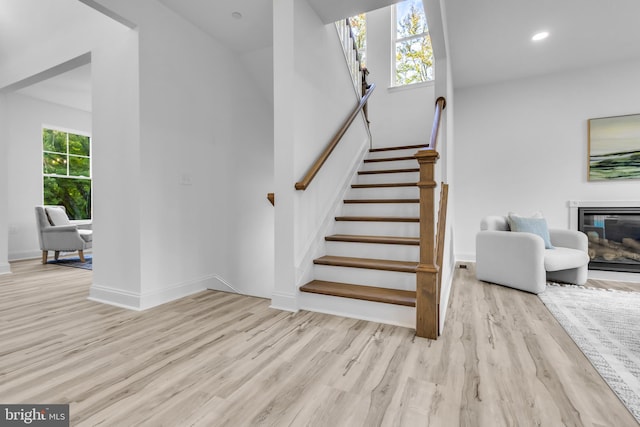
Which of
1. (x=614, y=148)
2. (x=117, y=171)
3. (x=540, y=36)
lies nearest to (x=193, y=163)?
(x=117, y=171)

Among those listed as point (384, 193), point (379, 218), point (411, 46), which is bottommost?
point (379, 218)

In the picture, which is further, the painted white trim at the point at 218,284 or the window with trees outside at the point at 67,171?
the window with trees outside at the point at 67,171

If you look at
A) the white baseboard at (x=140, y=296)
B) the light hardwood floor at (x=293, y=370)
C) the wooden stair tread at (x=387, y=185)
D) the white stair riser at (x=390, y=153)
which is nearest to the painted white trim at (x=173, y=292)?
the white baseboard at (x=140, y=296)

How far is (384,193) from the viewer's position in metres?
3.40

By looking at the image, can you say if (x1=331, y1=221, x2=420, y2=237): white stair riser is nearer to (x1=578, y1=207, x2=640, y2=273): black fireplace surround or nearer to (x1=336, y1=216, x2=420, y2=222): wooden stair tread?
(x1=336, y1=216, x2=420, y2=222): wooden stair tread

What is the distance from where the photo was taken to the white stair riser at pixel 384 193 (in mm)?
3277

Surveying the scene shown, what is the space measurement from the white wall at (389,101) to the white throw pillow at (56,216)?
5338 mm

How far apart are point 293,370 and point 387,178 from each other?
8.71 ft

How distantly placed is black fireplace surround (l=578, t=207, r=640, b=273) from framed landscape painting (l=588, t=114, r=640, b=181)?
0.47 metres

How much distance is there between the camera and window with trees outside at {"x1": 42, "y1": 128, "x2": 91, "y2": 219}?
17.9ft

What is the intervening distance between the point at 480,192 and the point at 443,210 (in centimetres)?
237

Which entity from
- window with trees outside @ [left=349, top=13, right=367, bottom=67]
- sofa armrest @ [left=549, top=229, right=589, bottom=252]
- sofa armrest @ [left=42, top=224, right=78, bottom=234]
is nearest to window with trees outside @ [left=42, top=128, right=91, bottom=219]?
sofa armrest @ [left=42, top=224, right=78, bottom=234]

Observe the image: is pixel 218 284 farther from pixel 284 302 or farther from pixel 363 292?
pixel 363 292

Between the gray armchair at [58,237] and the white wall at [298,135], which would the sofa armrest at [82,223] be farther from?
the white wall at [298,135]
